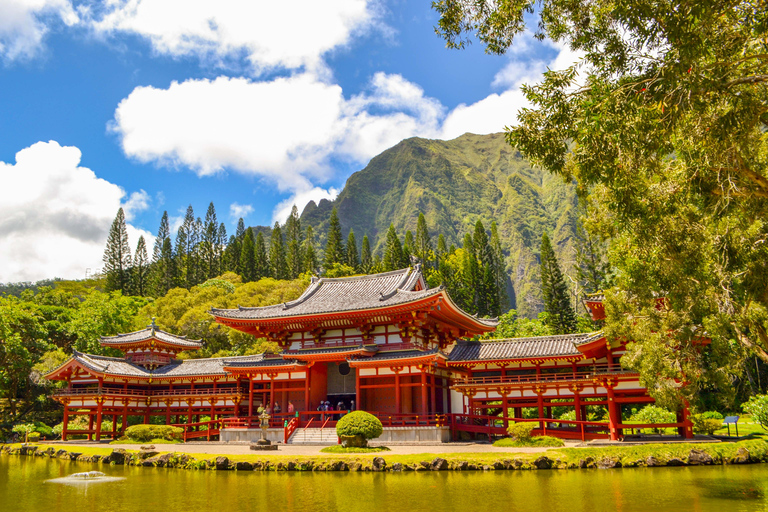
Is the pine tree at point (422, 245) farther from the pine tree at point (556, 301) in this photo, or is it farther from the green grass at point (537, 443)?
the green grass at point (537, 443)

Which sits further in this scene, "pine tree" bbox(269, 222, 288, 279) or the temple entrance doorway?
"pine tree" bbox(269, 222, 288, 279)

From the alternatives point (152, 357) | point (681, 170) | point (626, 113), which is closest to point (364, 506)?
point (626, 113)

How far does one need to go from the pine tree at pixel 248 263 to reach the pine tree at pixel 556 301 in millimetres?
36222

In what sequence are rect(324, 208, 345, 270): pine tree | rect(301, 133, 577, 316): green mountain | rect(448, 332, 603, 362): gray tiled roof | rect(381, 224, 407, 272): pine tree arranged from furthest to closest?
rect(301, 133, 577, 316): green mountain, rect(324, 208, 345, 270): pine tree, rect(381, 224, 407, 272): pine tree, rect(448, 332, 603, 362): gray tiled roof

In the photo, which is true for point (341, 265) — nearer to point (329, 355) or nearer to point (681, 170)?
point (329, 355)

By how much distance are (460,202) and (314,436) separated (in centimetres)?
13252

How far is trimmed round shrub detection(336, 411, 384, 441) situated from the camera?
19.0 metres

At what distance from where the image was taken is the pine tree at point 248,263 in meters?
67.2

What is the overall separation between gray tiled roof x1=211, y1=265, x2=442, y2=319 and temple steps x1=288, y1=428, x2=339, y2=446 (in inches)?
213

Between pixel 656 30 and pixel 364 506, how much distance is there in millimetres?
9703

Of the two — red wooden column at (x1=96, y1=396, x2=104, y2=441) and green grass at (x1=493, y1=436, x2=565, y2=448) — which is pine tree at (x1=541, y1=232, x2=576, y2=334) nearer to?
green grass at (x1=493, y1=436, x2=565, y2=448)

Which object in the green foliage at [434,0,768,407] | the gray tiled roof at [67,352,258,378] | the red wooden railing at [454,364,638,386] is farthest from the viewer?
the gray tiled roof at [67,352,258,378]

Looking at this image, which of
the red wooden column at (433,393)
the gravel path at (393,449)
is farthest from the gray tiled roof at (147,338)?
the red wooden column at (433,393)

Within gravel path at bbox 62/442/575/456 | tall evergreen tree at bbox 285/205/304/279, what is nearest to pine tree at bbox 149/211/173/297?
tall evergreen tree at bbox 285/205/304/279
